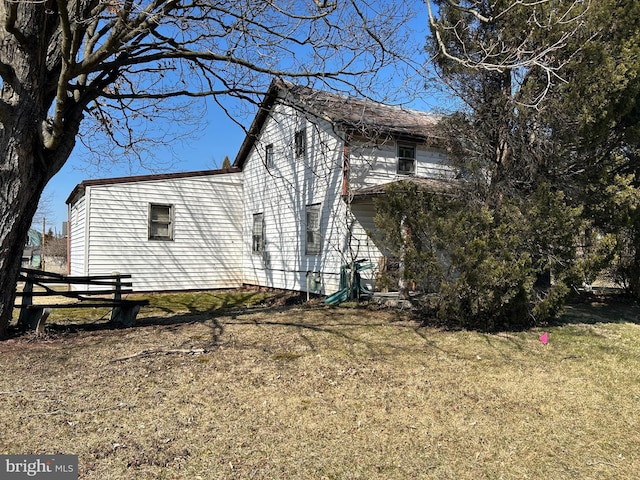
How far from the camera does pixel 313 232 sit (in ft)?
43.6

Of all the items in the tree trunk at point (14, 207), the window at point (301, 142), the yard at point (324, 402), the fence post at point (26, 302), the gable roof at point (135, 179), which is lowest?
the yard at point (324, 402)

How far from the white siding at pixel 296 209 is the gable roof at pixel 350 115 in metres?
0.60

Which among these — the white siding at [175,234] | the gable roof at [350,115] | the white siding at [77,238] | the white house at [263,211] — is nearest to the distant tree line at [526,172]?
the gable roof at [350,115]

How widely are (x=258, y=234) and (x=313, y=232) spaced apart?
325 centimetres

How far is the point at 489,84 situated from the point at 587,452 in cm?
646

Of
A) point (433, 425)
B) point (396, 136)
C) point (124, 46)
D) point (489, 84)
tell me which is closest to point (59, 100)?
point (124, 46)

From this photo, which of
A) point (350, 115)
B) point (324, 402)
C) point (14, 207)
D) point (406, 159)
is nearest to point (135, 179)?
point (350, 115)

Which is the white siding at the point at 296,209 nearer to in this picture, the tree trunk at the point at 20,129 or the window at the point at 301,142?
the window at the point at 301,142

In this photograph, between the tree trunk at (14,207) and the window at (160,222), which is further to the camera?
the window at (160,222)

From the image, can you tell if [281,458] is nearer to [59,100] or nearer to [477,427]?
[477,427]

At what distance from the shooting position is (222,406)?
172 inches

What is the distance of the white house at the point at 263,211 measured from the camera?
12172 millimetres

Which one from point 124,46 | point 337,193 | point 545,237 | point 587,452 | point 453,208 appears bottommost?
point 587,452

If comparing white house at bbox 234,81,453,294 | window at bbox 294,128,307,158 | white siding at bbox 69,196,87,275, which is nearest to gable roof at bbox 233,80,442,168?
white house at bbox 234,81,453,294
